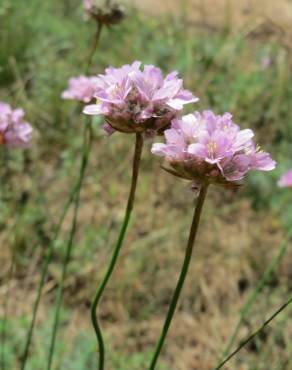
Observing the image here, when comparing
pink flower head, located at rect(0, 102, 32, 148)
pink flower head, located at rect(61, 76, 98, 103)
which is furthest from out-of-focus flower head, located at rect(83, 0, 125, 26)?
pink flower head, located at rect(0, 102, 32, 148)

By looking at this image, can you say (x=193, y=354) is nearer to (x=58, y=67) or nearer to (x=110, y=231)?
(x=110, y=231)

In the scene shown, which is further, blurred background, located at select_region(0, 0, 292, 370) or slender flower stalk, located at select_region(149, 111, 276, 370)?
blurred background, located at select_region(0, 0, 292, 370)

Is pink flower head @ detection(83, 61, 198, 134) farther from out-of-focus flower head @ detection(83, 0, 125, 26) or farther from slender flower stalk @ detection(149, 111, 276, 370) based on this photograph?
out-of-focus flower head @ detection(83, 0, 125, 26)

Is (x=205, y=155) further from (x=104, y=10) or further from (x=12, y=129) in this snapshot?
(x=104, y=10)

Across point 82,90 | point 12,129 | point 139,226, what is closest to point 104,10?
point 82,90

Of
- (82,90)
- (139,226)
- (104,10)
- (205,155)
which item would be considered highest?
(104,10)

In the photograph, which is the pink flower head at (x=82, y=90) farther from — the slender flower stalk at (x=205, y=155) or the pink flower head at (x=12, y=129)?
the slender flower stalk at (x=205, y=155)
